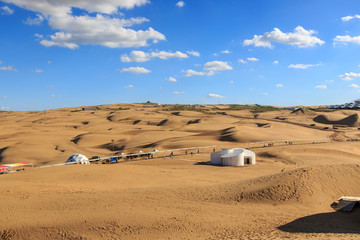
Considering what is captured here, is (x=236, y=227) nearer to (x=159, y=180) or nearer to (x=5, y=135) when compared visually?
(x=159, y=180)

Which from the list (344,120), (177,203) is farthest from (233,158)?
(344,120)

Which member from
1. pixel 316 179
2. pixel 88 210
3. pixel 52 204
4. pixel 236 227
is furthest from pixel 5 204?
pixel 316 179

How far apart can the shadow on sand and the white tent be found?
53.5ft

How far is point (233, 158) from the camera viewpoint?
1223 inches

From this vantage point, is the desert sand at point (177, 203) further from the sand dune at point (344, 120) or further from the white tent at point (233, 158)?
the sand dune at point (344, 120)

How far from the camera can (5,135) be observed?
203ft

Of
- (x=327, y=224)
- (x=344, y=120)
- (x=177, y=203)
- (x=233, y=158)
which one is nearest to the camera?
(x=327, y=224)

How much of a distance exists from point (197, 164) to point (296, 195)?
15969 mm

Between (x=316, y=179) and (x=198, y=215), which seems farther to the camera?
(x=316, y=179)

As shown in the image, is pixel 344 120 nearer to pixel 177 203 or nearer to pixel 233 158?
pixel 233 158

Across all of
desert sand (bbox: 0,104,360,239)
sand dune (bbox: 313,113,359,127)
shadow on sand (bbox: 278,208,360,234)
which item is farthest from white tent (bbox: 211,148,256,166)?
sand dune (bbox: 313,113,359,127)

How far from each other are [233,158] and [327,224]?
17550 millimetres

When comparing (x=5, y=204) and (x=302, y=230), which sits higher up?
(x=5, y=204)

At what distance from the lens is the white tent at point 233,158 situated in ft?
102
